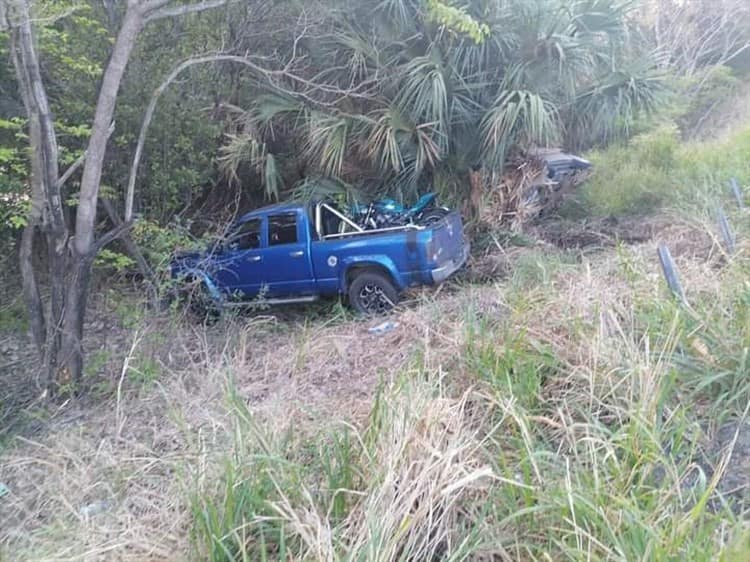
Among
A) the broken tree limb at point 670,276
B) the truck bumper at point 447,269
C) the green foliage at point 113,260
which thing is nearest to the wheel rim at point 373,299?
the truck bumper at point 447,269

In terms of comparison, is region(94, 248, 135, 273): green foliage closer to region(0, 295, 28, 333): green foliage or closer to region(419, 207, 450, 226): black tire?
region(0, 295, 28, 333): green foliage

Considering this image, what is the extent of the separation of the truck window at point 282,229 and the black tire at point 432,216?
166 cm

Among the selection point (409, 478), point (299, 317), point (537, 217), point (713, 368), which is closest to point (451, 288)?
point (299, 317)

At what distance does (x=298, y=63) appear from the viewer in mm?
9156

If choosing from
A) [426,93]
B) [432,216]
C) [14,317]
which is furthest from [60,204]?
[426,93]

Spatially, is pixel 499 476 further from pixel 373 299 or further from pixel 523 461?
pixel 373 299

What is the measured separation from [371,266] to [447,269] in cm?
95

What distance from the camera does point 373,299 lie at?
7.87m

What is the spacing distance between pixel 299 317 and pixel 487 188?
3.59m

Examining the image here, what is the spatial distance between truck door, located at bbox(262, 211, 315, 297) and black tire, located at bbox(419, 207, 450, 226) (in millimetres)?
1526

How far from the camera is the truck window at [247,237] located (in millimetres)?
8336

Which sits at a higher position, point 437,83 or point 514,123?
point 437,83

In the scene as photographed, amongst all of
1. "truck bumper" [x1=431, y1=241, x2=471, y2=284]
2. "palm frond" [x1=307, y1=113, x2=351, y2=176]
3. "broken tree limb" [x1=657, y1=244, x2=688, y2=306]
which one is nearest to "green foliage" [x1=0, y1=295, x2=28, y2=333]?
"palm frond" [x1=307, y1=113, x2=351, y2=176]

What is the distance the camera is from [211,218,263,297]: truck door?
831 centimetres
